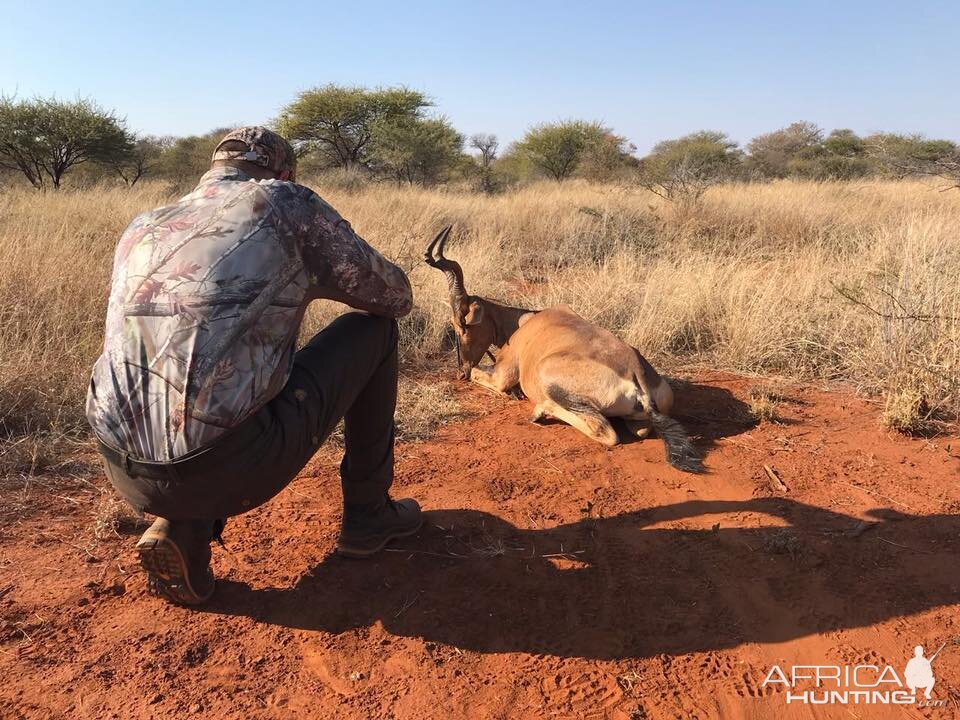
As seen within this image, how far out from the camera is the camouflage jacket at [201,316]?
6.99 ft

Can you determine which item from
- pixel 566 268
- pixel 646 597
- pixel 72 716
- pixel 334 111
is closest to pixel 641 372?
pixel 646 597

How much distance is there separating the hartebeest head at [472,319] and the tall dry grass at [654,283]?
444mm

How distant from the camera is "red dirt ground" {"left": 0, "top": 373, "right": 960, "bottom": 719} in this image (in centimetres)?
227

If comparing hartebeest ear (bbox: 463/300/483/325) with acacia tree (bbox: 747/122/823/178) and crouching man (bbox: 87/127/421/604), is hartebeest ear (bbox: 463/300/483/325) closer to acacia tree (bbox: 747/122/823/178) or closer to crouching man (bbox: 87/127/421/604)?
crouching man (bbox: 87/127/421/604)

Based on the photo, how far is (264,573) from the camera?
9.62 ft

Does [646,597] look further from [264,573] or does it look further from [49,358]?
[49,358]

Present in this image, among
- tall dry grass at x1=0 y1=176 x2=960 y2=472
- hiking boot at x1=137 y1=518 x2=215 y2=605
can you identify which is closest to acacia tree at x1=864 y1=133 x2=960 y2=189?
tall dry grass at x1=0 y1=176 x2=960 y2=472

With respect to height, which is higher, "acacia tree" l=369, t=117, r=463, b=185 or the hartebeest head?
"acacia tree" l=369, t=117, r=463, b=185

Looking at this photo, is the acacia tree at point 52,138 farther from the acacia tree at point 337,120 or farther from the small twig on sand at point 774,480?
the small twig on sand at point 774,480

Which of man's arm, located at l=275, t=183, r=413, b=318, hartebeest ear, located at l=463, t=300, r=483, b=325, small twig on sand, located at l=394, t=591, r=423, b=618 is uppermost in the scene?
man's arm, located at l=275, t=183, r=413, b=318

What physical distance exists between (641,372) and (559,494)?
4.67 feet

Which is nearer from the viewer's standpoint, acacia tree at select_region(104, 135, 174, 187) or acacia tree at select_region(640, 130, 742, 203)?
acacia tree at select_region(640, 130, 742, 203)

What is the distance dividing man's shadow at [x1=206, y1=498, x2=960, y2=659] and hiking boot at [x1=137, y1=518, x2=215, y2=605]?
0.12 m

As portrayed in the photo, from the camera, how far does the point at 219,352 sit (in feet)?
7.02
